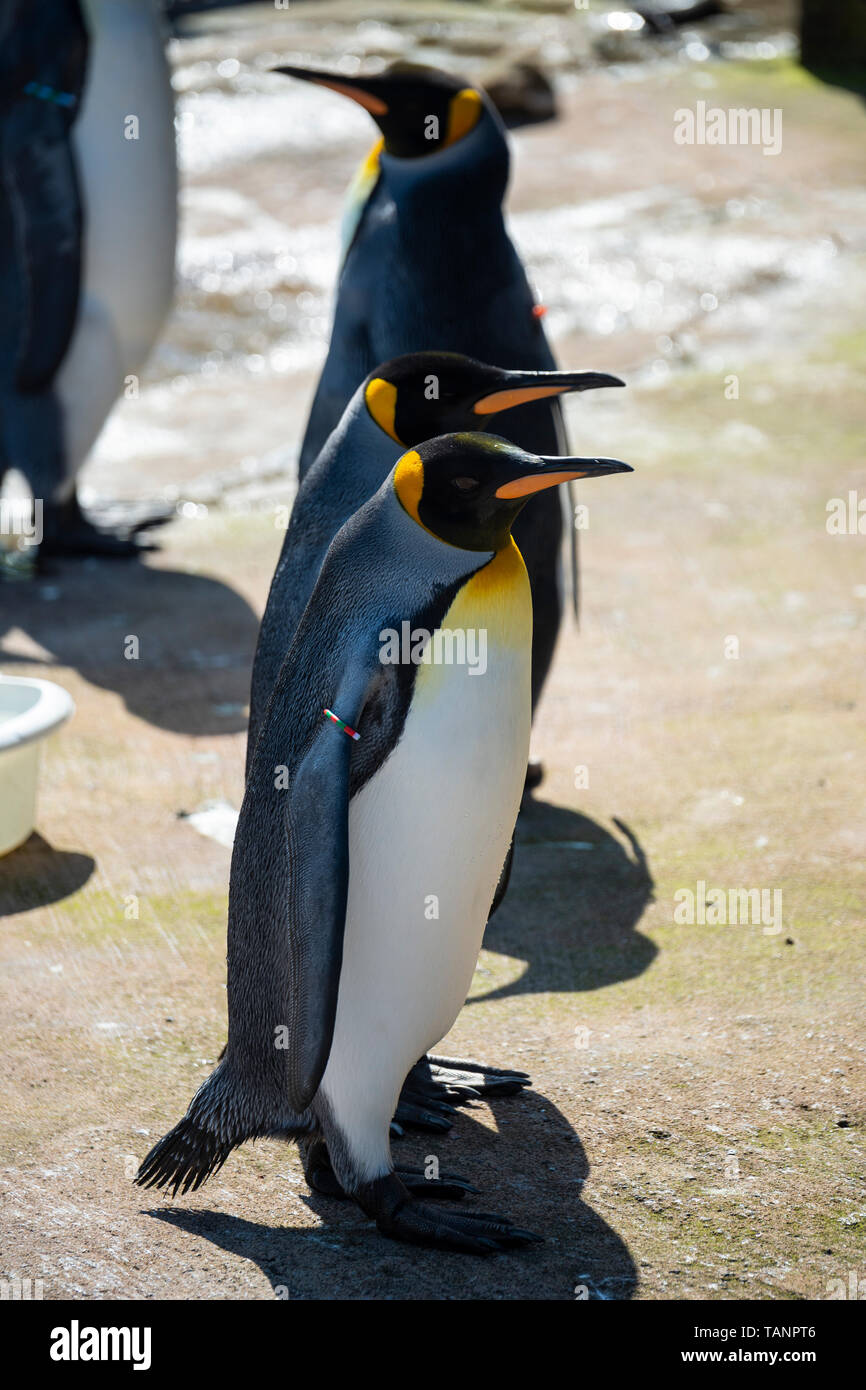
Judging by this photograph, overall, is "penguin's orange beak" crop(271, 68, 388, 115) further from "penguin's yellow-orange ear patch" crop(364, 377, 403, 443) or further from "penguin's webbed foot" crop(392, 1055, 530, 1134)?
"penguin's webbed foot" crop(392, 1055, 530, 1134)

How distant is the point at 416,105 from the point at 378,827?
6.84 feet

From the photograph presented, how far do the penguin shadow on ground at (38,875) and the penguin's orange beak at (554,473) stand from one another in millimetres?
1706

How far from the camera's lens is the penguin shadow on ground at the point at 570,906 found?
3.26m

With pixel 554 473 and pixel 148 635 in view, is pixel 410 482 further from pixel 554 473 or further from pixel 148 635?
pixel 148 635

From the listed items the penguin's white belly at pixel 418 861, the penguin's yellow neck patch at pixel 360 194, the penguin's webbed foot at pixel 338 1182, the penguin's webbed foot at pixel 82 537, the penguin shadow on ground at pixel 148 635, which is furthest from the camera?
the penguin's webbed foot at pixel 82 537

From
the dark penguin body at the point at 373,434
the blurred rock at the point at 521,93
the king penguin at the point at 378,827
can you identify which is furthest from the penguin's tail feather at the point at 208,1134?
the blurred rock at the point at 521,93

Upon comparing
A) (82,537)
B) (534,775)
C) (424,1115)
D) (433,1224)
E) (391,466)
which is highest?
(391,466)

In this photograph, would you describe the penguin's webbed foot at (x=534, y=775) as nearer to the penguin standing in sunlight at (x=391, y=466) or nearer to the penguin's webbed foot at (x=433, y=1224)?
the penguin standing in sunlight at (x=391, y=466)

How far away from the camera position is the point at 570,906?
3.52m

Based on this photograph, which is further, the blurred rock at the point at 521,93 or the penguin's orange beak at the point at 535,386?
the blurred rock at the point at 521,93

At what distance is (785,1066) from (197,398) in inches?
205

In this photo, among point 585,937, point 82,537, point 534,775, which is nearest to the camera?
point 585,937

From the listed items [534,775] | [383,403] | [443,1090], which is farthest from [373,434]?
[534,775]

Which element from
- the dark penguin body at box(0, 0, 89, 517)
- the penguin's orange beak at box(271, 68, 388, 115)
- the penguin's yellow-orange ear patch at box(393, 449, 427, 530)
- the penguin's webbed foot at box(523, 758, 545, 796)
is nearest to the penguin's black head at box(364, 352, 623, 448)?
the penguin's yellow-orange ear patch at box(393, 449, 427, 530)
